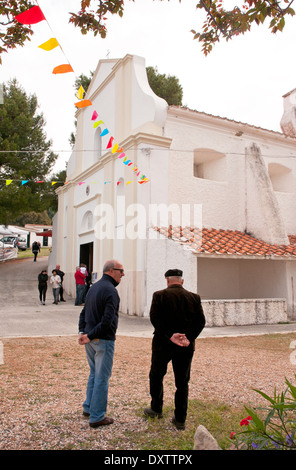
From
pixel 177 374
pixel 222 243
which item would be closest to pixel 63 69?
pixel 177 374

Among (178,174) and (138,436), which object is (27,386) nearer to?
(138,436)

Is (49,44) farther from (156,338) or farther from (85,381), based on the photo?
(85,381)

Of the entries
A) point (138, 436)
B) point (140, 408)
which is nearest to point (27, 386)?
point (140, 408)

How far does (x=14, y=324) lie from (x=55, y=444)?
7.70 m

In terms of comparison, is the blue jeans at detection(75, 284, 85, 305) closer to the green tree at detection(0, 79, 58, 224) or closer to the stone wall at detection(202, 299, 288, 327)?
the stone wall at detection(202, 299, 288, 327)

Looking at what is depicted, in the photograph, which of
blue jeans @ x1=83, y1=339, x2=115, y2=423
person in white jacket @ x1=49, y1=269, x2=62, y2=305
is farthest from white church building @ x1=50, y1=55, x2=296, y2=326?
blue jeans @ x1=83, y1=339, x2=115, y2=423

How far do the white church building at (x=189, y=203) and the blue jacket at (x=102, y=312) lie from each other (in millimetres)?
7139

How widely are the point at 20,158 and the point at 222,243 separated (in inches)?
592

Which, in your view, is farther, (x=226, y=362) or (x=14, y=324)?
(x=14, y=324)

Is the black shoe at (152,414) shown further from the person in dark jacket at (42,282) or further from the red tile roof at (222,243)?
the person in dark jacket at (42,282)

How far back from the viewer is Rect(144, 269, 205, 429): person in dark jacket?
12.4ft

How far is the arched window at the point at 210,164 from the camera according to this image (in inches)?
565

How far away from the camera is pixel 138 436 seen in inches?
137
